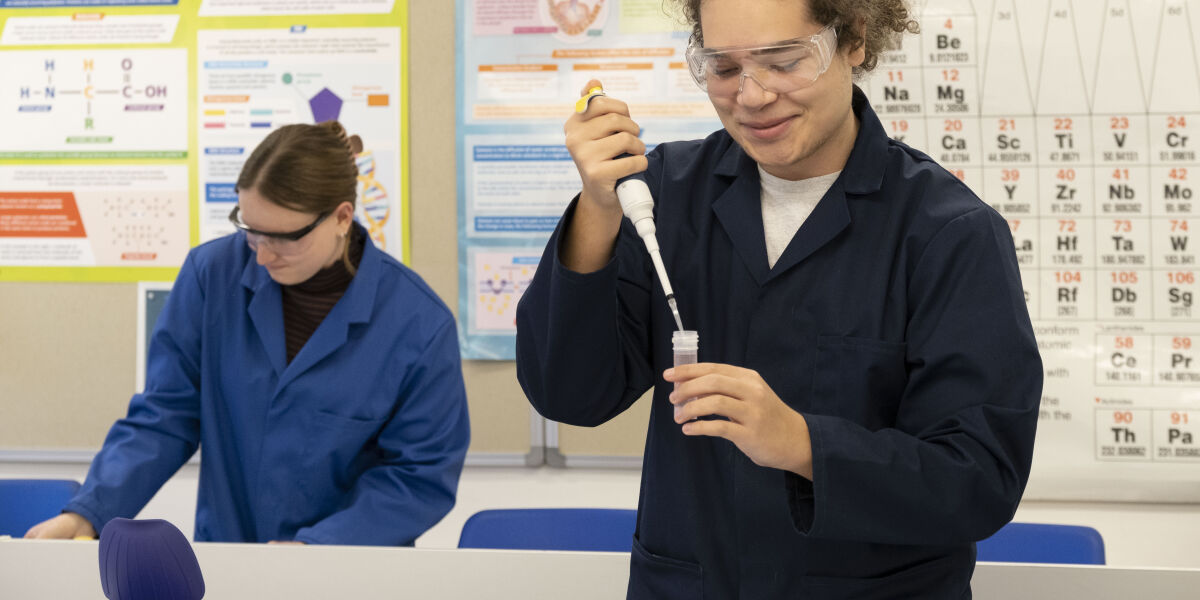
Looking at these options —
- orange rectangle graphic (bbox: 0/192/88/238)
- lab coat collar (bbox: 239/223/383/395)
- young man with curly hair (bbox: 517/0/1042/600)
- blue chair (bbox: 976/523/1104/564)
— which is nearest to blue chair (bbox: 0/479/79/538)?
lab coat collar (bbox: 239/223/383/395)

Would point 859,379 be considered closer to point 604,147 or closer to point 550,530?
point 604,147

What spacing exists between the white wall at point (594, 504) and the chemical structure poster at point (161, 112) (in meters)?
0.61

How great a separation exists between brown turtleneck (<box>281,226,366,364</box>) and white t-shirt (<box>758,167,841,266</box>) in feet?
3.39

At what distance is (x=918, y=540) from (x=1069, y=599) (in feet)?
A: 1.30

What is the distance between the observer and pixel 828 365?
1.03 m

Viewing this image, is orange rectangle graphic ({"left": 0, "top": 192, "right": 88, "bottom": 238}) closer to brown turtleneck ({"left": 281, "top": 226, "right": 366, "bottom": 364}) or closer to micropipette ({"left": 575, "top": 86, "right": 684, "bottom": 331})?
brown turtleneck ({"left": 281, "top": 226, "right": 366, "bottom": 364})

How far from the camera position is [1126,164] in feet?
8.39

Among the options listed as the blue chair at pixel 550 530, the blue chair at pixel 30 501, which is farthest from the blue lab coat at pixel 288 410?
the blue chair at pixel 30 501

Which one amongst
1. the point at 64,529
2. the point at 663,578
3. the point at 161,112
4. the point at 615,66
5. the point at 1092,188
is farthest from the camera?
the point at 161,112

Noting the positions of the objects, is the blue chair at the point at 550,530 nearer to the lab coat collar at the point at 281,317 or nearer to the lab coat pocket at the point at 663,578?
the lab coat collar at the point at 281,317

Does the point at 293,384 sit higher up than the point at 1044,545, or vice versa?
the point at 293,384

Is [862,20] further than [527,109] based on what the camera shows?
No

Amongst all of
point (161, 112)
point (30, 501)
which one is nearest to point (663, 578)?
point (30, 501)

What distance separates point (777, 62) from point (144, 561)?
0.73 metres
